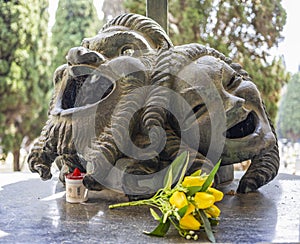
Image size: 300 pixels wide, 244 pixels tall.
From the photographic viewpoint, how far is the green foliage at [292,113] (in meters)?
4.94

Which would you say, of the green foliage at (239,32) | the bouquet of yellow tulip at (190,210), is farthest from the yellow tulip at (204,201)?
the green foliage at (239,32)

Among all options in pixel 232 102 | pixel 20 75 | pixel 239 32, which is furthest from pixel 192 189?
pixel 20 75

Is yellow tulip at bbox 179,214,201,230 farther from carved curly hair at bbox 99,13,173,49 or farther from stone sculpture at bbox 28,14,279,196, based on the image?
carved curly hair at bbox 99,13,173,49

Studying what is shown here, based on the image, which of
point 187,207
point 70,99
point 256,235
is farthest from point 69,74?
point 256,235

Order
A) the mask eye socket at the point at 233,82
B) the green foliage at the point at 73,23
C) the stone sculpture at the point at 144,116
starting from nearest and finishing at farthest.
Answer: the stone sculpture at the point at 144,116
the mask eye socket at the point at 233,82
the green foliage at the point at 73,23

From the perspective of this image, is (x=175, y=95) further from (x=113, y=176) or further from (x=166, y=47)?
(x=113, y=176)

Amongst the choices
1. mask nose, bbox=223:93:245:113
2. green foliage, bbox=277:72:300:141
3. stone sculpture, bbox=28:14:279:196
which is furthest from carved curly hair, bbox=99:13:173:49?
green foliage, bbox=277:72:300:141

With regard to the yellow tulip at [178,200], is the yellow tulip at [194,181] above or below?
above

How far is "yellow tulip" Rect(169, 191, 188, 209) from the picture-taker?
949mm

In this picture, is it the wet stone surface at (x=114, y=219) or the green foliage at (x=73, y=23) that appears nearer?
the wet stone surface at (x=114, y=219)

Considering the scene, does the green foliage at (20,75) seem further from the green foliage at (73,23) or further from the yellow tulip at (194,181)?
the yellow tulip at (194,181)

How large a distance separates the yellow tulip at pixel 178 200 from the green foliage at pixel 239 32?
274cm

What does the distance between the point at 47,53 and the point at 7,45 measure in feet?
1.42

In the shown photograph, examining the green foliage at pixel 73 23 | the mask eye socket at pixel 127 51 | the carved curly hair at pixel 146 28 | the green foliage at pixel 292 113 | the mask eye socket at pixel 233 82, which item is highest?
the green foliage at pixel 73 23
